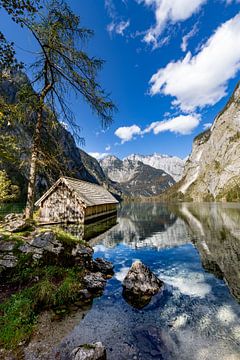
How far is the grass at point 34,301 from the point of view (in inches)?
217

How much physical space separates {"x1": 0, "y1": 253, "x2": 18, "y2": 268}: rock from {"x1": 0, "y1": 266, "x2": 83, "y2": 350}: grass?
1048mm

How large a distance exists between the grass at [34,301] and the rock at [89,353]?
174cm

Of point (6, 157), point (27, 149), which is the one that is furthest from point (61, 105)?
point (6, 157)

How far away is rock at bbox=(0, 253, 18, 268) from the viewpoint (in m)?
8.51

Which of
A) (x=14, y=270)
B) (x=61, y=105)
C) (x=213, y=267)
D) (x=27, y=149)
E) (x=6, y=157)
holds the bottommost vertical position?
(x=213, y=267)

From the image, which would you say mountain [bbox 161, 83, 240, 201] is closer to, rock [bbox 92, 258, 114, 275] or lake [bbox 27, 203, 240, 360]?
lake [bbox 27, 203, 240, 360]

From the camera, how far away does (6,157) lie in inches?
349

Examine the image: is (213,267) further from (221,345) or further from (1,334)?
(1,334)

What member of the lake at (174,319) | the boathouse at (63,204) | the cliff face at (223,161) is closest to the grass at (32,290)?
the lake at (174,319)

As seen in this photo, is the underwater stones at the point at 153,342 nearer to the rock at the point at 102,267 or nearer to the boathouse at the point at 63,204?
the rock at the point at 102,267

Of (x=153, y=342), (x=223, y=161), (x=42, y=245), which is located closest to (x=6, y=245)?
(x=42, y=245)

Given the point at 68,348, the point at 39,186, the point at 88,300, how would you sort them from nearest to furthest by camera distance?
the point at 68,348, the point at 88,300, the point at 39,186

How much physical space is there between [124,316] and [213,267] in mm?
7762

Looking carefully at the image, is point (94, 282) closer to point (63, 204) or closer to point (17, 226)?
point (17, 226)
